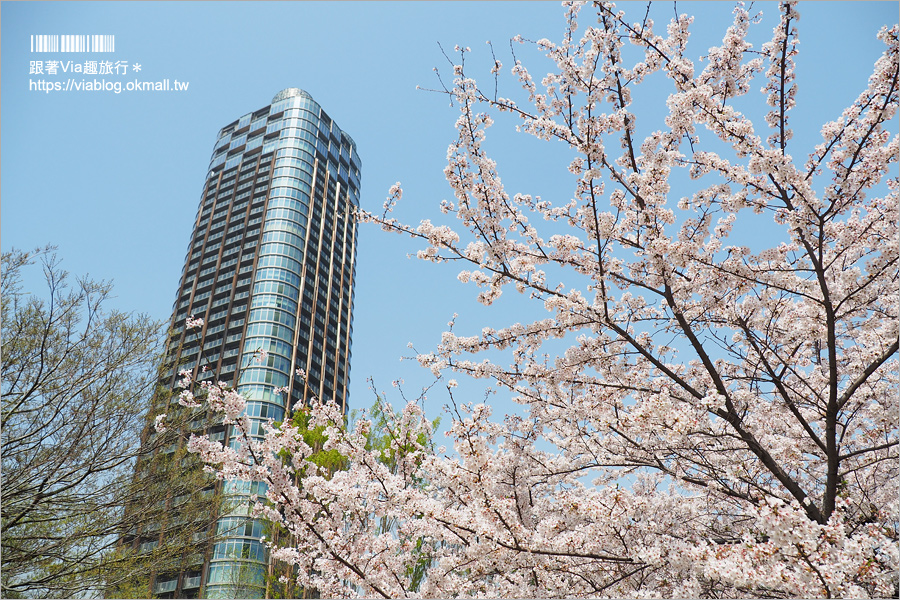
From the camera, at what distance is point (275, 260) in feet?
145

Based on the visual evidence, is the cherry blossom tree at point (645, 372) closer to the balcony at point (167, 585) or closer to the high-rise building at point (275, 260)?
the high-rise building at point (275, 260)

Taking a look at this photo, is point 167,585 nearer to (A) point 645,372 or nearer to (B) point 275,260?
(B) point 275,260

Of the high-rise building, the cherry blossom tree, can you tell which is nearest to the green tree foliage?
the cherry blossom tree

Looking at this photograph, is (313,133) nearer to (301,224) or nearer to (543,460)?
(301,224)

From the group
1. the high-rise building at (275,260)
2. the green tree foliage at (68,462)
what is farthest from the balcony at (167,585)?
the green tree foliage at (68,462)

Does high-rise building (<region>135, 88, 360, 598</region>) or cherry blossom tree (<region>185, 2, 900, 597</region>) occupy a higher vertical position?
high-rise building (<region>135, 88, 360, 598</region>)

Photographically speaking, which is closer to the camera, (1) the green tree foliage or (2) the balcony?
(1) the green tree foliage

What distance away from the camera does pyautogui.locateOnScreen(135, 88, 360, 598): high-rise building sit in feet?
133

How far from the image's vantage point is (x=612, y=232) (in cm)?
386

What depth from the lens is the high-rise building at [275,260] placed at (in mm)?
40625

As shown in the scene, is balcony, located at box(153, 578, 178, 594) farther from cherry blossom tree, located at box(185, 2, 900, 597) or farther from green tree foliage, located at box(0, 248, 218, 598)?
cherry blossom tree, located at box(185, 2, 900, 597)

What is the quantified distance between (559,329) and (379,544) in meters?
2.51

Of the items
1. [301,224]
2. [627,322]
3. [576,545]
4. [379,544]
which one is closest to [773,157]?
[627,322]

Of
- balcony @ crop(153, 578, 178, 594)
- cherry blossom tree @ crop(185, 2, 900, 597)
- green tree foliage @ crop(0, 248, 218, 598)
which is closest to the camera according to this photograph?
cherry blossom tree @ crop(185, 2, 900, 597)
